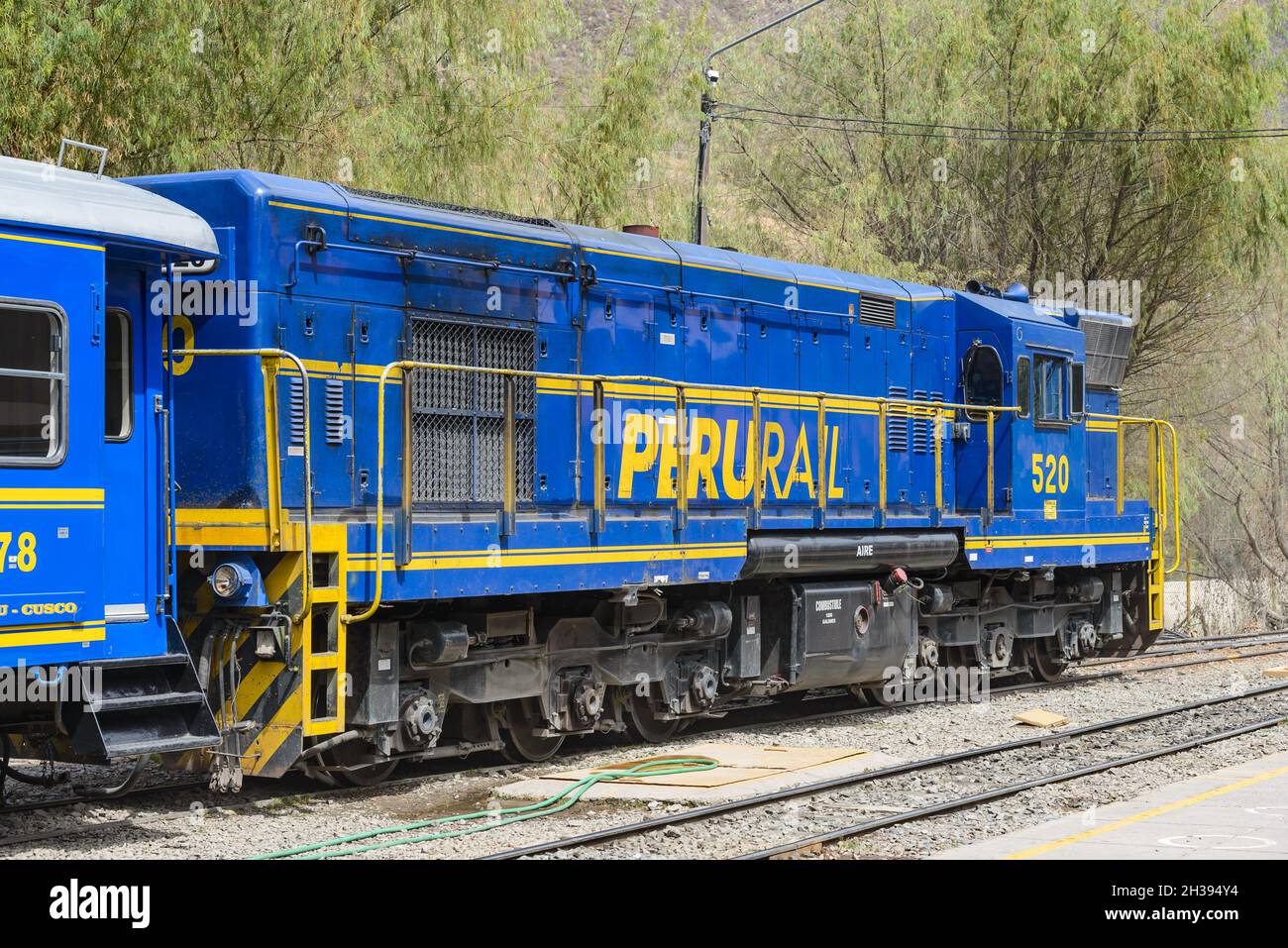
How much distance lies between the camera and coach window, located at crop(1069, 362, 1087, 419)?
52.6 feet

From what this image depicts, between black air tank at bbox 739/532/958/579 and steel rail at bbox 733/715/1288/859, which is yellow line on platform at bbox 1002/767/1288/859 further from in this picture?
black air tank at bbox 739/532/958/579

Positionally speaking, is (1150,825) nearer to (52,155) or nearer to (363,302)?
(363,302)

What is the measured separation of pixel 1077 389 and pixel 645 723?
697 centimetres

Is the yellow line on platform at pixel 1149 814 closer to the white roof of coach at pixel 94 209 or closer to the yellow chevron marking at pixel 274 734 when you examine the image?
the yellow chevron marking at pixel 274 734

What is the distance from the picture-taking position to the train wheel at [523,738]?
1084 centimetres

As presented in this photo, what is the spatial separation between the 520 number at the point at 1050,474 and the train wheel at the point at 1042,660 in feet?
6.24

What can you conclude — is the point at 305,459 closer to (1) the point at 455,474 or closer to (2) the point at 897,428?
(1) the point at 455,474

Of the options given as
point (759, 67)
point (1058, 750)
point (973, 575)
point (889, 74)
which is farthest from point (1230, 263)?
point (1058, 750)

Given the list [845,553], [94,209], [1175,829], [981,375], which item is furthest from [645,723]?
[94,209]

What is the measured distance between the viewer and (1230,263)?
2450 cm

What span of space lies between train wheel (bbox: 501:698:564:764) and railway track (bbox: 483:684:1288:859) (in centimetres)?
199

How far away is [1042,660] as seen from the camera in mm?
16844

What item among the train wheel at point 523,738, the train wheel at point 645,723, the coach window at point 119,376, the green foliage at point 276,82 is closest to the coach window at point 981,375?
the train wheel at point 645,723

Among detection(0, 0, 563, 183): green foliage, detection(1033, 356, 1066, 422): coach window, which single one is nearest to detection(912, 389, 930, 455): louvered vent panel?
detection(1033, 356, 1066, 422): coach window
